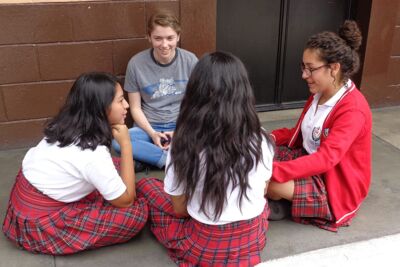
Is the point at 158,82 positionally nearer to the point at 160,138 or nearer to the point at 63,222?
the point at 160,138

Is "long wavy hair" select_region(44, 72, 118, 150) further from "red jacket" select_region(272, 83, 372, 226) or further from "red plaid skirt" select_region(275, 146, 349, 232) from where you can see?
"red plaid skirt" select_region(275, 146, 349, 232)

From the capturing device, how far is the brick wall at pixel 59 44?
311cm

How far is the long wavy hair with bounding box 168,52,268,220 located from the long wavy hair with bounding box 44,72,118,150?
0.42 meters

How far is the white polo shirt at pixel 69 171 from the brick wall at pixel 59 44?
4.36 feet

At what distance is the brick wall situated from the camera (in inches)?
123

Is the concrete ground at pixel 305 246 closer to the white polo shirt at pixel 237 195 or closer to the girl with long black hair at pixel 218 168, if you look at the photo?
the girl with long black hair at pixel 218 168

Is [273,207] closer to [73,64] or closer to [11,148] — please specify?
[73,64]

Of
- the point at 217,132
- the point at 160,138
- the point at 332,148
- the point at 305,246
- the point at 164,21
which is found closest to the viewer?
the point at 217,132

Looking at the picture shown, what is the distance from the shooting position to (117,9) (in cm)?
323

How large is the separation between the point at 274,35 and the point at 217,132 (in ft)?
8.34

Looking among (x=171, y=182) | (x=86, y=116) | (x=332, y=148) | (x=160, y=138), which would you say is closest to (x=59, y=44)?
(x=160, y=138)

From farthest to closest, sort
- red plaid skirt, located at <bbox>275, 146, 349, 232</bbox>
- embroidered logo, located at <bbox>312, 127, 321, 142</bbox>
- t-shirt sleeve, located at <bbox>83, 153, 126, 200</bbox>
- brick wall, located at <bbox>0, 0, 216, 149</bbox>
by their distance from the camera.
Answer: brick wall, located at <bbox>0, 0, 216, 149</bbox> → embroidered logo, located at <bbox>312, 127, 321, 142</bbox> → red plaid skirt, located at <bbox>275, 146, 349, 232</bbox> → t-shirt sleeve, located at <bbox>83, 153, 126, 200</bbox>

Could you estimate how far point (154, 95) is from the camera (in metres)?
3.12

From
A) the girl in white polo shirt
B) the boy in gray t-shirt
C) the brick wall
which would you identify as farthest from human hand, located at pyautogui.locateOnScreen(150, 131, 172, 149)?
the girl in white polo shirt
